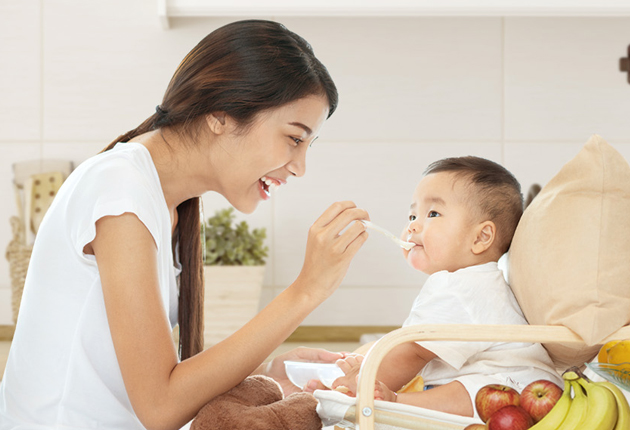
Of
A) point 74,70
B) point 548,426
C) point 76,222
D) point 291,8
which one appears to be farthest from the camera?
point 74,70

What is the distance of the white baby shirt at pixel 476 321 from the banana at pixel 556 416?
0.19 m

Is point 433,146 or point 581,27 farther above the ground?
point 581,27

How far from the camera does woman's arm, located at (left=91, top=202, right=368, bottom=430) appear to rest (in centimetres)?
104

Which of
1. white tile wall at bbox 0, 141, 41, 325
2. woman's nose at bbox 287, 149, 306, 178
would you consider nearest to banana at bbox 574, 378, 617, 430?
woman's nose at bbox 287, 149, 306, 178

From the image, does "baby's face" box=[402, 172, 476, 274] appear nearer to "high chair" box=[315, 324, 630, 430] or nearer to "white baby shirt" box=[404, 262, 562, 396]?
"white baby shirt" box=[404, 262, 562, 396]

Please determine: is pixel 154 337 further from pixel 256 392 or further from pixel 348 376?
pixel 348 376

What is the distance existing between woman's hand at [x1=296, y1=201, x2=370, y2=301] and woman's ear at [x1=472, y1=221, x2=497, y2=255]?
323 mm

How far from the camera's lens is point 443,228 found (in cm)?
135

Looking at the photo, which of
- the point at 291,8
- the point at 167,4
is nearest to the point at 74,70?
the point at 167,4

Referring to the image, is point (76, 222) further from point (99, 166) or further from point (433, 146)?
point (433, 146)

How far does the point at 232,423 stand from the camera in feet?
3.32

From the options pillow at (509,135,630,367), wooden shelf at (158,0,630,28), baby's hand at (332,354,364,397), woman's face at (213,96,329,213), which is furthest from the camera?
wooden shelf at (158,0,630,28)

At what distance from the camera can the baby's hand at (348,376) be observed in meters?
1.17

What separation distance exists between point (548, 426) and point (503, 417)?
0.06 meters
